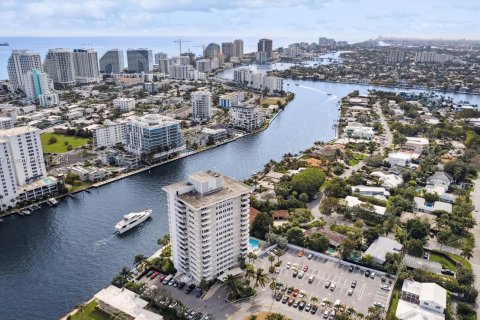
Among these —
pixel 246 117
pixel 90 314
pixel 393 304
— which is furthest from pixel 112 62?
pixel 393 304

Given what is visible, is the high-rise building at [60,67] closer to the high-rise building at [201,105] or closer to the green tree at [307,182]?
the high-rise building at [201,105]

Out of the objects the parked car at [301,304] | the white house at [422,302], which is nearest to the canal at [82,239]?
the parked car at [301,304]

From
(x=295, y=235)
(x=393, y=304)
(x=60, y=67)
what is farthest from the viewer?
(x=60, y=67)

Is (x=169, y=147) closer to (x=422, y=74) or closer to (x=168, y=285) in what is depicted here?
(x=168, y=285)

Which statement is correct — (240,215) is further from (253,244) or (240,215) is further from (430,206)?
(430,206)

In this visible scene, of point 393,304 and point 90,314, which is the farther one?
point 393,304

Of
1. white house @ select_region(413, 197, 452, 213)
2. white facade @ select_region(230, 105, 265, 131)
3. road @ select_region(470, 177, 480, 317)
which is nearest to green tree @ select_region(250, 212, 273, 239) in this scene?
road @ select_region(470, 177, 480, 317)

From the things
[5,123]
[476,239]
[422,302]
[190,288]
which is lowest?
[190,288]

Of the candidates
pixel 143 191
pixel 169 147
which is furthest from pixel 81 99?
pixel 143 191
